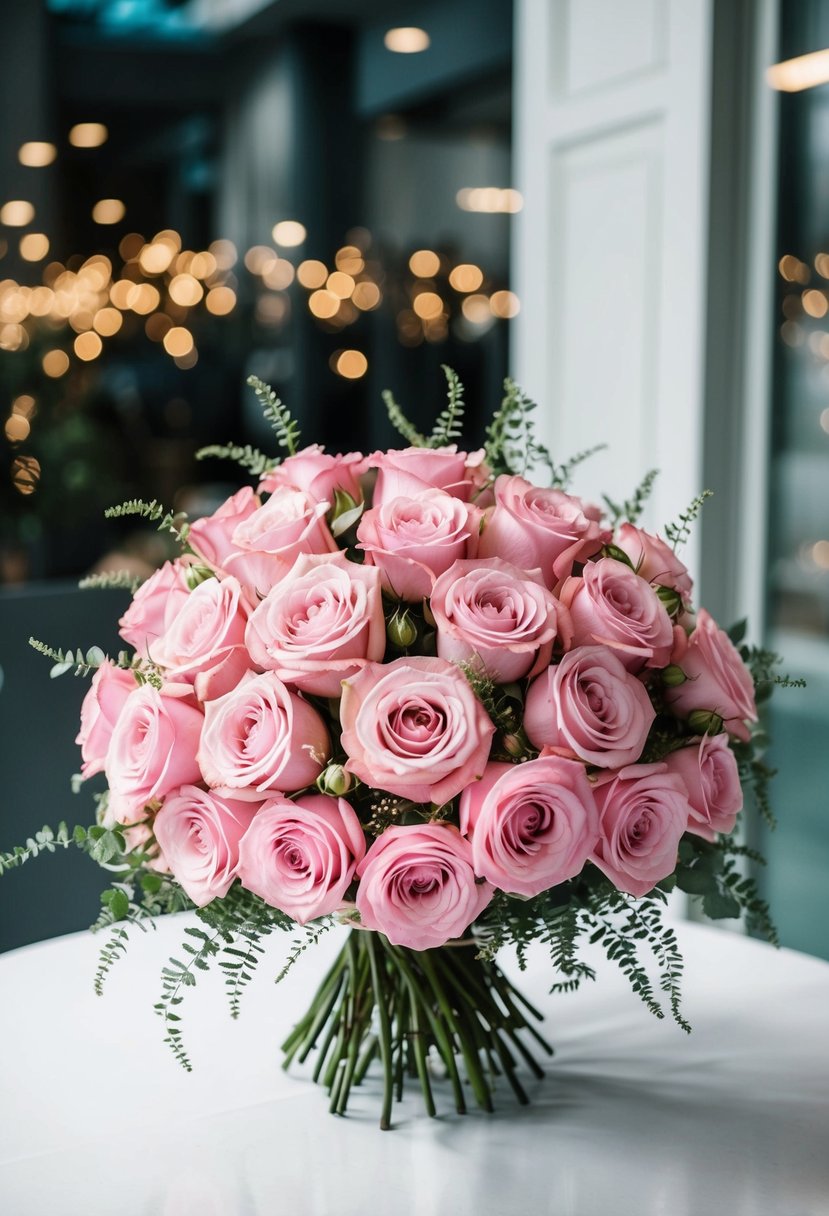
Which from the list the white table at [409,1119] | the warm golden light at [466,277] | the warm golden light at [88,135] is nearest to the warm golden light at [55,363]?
the warm golden light at [88,135]

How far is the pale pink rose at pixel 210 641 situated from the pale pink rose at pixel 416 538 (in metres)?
0.10

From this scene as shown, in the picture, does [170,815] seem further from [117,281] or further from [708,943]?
[117,281]

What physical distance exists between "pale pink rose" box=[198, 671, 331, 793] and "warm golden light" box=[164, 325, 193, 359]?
5.44m

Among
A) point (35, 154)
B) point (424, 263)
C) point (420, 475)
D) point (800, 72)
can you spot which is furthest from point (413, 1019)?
point (424, 263)

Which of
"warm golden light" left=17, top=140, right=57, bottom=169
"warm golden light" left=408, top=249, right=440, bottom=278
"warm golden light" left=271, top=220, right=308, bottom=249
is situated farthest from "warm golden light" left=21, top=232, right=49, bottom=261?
"warm golden light" left=408, top=249, right=440, bottom=278

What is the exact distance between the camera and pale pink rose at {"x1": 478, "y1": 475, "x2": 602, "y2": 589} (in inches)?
32.1

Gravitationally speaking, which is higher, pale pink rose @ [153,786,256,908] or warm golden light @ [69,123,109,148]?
warm golden light @ [69,123,109,148]

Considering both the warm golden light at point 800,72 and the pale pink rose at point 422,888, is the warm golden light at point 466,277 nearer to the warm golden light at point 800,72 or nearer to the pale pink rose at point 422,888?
the warm golden light at point 800,72

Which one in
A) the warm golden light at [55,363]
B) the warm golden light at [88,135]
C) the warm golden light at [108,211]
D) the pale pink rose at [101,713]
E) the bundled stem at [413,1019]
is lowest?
the bundled stem at [413,1019]

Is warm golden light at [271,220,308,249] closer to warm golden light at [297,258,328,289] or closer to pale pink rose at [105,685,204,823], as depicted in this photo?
warm golden light at [297,258,328,289]

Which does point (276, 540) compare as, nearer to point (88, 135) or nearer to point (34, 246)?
point (34, 246)

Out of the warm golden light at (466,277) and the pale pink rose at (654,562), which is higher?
the warm golden light at (466,277)

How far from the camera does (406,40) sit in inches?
212

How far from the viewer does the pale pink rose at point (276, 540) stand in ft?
2.69
